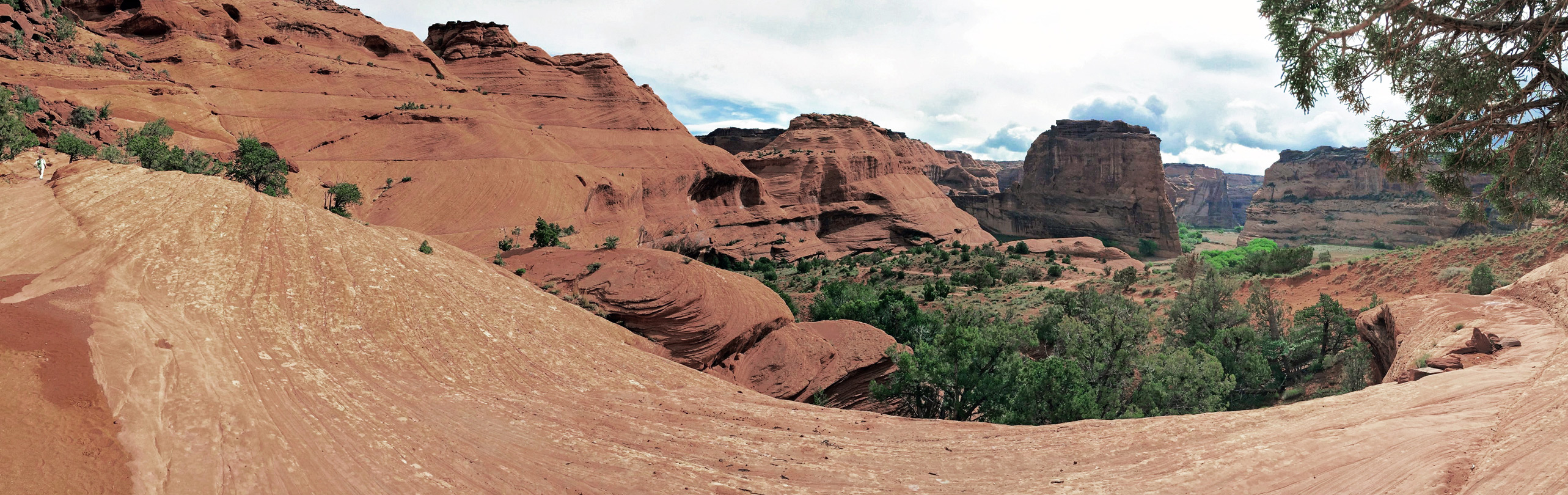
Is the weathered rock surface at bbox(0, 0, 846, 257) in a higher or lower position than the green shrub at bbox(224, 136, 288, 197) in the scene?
higher

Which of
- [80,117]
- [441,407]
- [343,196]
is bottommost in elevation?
[441,407]

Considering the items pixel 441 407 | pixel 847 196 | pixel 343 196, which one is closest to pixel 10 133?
pixel 343 196

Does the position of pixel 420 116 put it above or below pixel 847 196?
above

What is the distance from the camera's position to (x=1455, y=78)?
31.9 feet

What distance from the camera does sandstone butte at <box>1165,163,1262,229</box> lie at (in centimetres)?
15688

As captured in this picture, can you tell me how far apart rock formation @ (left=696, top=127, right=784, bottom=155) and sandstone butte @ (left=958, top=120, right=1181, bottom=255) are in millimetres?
32035

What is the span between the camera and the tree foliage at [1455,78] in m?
8.81

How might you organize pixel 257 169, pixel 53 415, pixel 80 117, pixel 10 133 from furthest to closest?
pixel 257 169
pixel 80 117
pixel 10 133
pixel 53 415

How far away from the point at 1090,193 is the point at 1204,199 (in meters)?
105

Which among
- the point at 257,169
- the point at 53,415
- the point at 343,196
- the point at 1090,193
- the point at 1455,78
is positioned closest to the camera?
the point at 53,415

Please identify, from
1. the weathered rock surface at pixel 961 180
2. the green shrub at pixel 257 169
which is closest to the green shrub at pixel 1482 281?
the green shrub at pixel 257 169

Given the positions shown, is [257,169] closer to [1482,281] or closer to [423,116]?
[423,116]

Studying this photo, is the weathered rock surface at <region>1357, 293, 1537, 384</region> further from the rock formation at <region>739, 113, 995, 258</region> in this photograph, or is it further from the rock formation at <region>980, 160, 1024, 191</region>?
the rock formation at <region>980, 160, 1024, 191</region>

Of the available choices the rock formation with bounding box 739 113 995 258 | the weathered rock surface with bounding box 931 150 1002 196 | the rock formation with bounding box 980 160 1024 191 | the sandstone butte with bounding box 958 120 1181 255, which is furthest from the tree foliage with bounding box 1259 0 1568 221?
the rock formation with bounding box 980 160 1024 191
